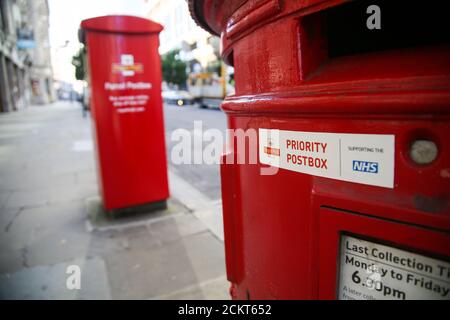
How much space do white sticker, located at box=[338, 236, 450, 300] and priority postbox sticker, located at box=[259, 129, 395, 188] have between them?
166 millimetres

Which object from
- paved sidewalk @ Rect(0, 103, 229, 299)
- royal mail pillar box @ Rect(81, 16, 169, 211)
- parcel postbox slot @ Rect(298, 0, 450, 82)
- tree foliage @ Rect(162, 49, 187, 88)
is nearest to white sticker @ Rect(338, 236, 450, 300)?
parcel postbox slot @ Rect(298, 0, 450, 82)

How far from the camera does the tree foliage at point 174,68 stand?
38.2 metres

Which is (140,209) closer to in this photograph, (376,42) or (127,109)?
(127,109)

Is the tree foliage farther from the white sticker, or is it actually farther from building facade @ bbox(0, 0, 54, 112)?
the white sticker

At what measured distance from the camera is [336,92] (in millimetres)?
702

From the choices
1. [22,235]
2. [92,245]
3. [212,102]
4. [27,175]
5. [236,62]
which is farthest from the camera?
[212,102]

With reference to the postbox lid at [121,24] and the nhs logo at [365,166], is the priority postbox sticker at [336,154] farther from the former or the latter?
the postbox lid at [121,24]

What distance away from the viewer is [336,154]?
742 millimetres

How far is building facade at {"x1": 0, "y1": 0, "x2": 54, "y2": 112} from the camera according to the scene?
22.2 m

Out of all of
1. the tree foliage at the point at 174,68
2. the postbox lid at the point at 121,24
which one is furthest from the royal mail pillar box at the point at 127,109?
the tree foliage at the point at 174,68

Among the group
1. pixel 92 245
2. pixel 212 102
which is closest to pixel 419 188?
pixel 92 245
